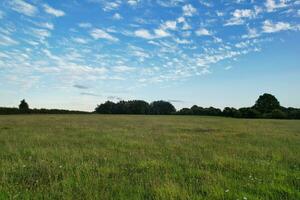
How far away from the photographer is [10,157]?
931 centimetres

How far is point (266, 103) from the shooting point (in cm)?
8919

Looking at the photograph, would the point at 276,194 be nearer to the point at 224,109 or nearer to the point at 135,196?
the point at 135,196

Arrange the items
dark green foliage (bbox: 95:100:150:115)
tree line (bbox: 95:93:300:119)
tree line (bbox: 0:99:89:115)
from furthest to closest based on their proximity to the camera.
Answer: dark green foliage (bbox: 95:100:150:115), tree line (bbox: 0:99:89:115), tree line (bbox: 95:93:300:119)

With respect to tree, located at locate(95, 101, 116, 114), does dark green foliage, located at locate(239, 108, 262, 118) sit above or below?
below

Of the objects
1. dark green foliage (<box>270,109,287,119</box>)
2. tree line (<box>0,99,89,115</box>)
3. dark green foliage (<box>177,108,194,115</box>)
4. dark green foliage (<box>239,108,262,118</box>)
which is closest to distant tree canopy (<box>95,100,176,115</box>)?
dark green foliage (<box>177,108,194,115</box>)

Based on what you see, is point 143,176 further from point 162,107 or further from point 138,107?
point 162,107

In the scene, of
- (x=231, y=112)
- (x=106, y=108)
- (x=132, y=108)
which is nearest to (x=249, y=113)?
(x=231, y=112)

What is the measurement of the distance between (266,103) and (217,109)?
16.0 meters

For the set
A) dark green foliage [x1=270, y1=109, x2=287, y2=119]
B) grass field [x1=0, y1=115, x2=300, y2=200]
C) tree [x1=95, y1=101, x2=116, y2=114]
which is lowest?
grass field [x1=0, y1=115, x2=300, y2=200]

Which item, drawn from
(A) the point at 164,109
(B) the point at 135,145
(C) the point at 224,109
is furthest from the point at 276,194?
(A) the point at 164,109

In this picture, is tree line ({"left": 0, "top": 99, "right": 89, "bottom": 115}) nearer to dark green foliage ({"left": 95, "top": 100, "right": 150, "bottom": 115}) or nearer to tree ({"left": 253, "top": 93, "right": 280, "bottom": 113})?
dark green foliage ({"left": 95, "top": 100, "right": 150, "bottom": 115})

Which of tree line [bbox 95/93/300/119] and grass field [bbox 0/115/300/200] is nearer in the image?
grass field [bbox 0/115/300/200]

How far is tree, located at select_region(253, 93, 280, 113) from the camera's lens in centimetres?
8775

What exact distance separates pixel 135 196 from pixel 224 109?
269ft
